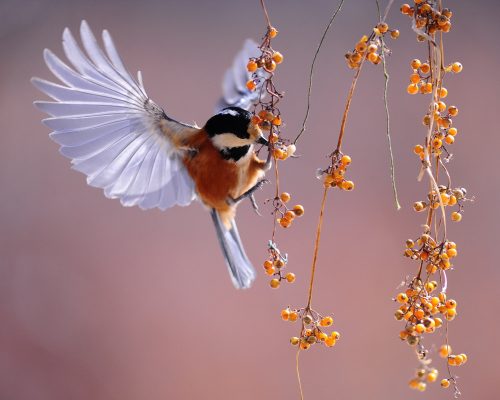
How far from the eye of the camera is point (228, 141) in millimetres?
1240

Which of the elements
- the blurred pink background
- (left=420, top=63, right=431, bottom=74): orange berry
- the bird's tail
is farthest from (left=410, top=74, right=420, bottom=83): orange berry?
the blurred pink background

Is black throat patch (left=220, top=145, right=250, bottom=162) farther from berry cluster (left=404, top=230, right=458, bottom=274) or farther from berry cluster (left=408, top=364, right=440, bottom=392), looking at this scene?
berry cluster (left=408, top=364, right=440, bottom=392)

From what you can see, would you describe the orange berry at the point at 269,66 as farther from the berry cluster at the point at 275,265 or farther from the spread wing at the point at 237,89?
the spread wing at the point at 237,89

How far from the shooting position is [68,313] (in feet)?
7.91

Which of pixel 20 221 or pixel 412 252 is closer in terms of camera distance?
pixel 412 252

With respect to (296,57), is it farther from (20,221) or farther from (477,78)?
(20,221)

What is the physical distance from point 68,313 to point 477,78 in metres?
1.79

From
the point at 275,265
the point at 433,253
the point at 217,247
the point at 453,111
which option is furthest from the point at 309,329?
the point at 217,247

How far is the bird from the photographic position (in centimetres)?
117

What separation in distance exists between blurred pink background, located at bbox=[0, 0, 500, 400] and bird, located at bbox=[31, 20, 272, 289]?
2.91 feet

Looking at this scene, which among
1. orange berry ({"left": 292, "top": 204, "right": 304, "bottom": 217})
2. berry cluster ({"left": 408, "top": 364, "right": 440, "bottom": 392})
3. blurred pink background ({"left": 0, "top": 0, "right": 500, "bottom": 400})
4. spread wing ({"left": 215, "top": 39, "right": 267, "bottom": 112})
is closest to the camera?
berry cluster ({"left": 408, "top": 364, "right": 440, "bottom": 392})

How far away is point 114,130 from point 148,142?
85 millimetres

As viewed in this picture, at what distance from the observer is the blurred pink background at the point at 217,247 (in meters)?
2.32

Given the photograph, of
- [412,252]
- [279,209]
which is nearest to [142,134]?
[279,209]
